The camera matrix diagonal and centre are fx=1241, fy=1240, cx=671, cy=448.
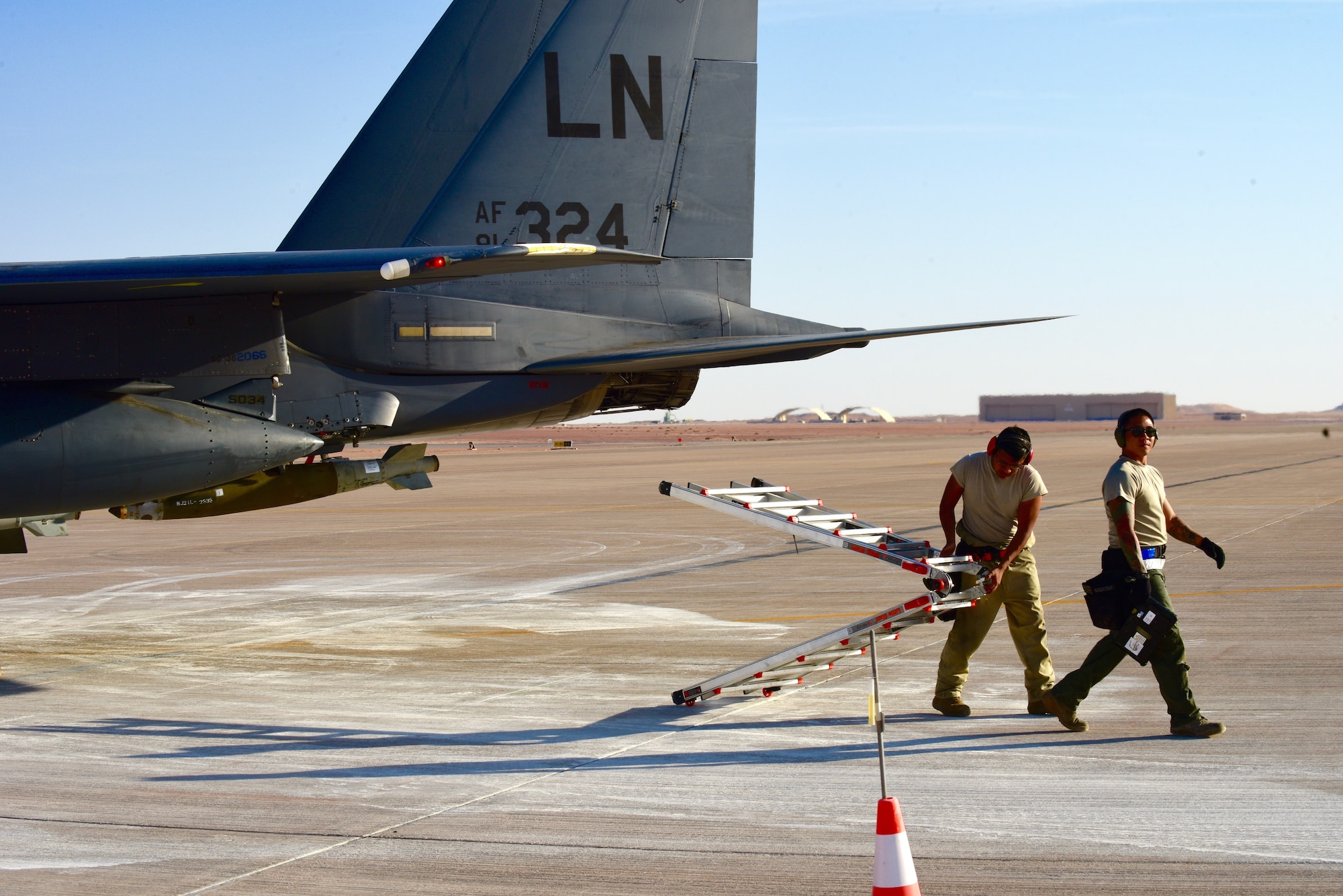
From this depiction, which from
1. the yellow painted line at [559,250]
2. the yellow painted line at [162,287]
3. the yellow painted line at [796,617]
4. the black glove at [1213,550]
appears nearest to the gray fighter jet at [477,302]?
the yellow painted line at [162,287]

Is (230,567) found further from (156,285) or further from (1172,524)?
(1172,524)

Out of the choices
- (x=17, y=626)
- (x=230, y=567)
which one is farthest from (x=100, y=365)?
(x=230, y=567)

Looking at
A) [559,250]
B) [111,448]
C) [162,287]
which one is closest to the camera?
[559,250]

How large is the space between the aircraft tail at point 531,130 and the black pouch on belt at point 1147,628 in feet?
20.0

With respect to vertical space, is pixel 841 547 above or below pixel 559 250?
below

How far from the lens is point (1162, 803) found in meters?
6.27

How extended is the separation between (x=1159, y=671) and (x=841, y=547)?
2.11 m

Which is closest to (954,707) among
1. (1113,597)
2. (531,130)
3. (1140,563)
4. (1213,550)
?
(1113,597)

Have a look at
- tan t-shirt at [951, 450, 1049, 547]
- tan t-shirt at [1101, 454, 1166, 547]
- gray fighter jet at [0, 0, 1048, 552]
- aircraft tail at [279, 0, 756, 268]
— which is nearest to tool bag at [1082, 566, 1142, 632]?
tan t-shirt at [1101, 454, 1166, 547]

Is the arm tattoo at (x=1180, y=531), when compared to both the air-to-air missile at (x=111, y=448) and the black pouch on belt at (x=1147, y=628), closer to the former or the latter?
the black pouch on belt at (x=1147, y=628)

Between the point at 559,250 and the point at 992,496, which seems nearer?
the point at 992,496

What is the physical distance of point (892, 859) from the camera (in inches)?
180

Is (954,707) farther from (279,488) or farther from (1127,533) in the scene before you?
(279,488)

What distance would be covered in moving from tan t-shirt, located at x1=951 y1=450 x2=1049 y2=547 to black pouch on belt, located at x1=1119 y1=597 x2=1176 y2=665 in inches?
34.1
